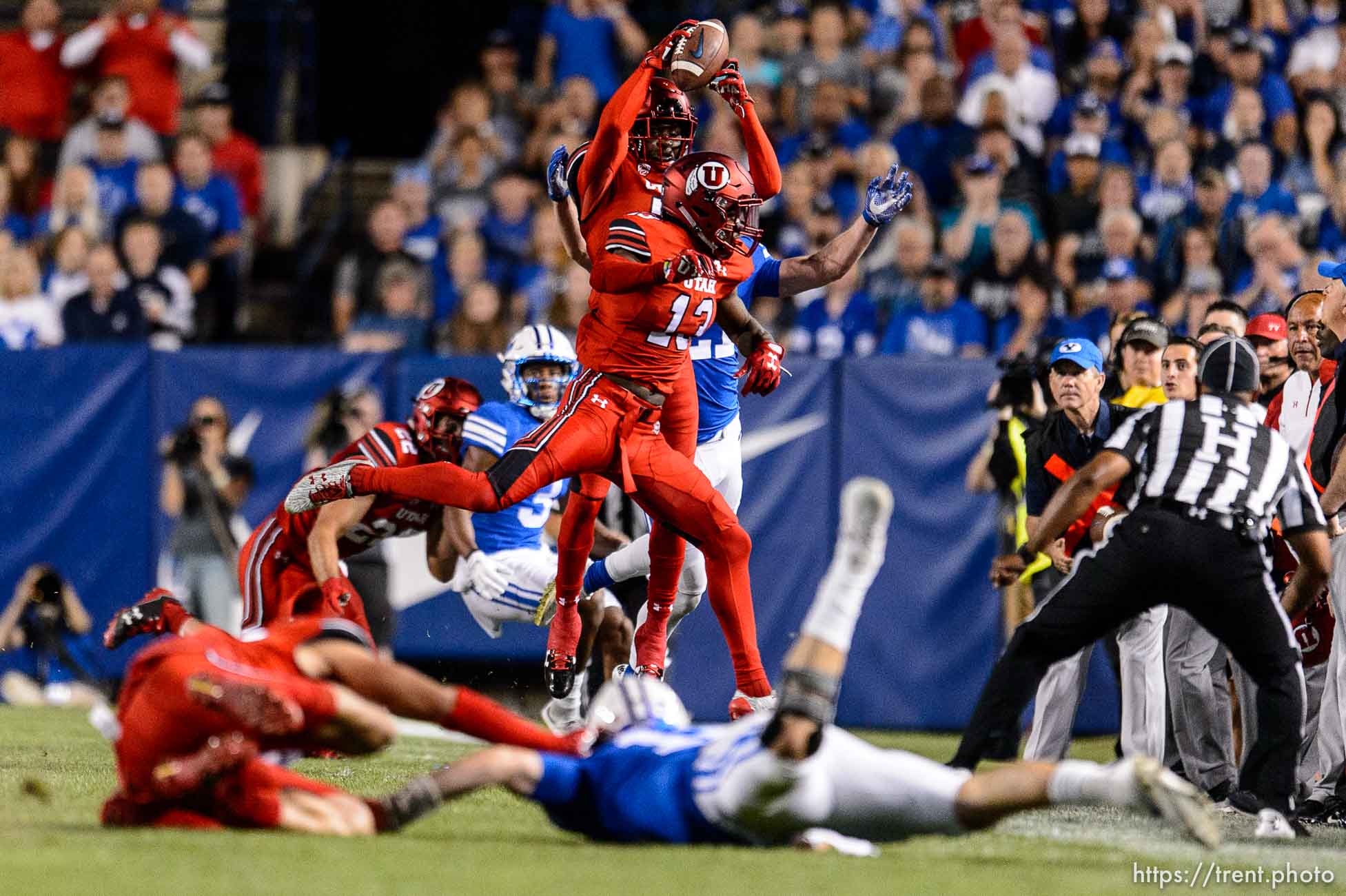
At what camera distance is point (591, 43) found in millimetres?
14883

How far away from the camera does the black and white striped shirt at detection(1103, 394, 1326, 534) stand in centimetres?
671

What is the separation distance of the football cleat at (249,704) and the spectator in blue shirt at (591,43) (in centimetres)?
975

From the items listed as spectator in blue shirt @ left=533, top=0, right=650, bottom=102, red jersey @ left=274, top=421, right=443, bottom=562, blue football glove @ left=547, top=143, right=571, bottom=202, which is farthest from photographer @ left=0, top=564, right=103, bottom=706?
blue football glove @ left=547, top=143, right=571, bottom=202

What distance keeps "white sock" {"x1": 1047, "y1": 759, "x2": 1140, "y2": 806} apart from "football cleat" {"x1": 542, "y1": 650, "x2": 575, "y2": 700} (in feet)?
12.0

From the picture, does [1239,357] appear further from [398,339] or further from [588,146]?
[398,339]

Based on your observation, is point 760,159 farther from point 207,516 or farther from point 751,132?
point 207,516

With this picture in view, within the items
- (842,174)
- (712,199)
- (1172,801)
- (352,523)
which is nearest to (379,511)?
(352,523)

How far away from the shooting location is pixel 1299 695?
22.2ft

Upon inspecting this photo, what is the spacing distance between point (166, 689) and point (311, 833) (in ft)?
2.05

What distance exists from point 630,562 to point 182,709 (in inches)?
146

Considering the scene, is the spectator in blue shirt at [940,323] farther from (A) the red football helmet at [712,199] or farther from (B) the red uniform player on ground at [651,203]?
(A) the red football helmet at [712,199]

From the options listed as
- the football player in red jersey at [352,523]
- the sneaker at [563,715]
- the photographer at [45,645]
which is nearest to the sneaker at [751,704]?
the sneaker at [563,715]

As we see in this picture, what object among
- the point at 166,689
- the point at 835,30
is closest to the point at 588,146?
the point at 166,689

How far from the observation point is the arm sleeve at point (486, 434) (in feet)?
31.0
